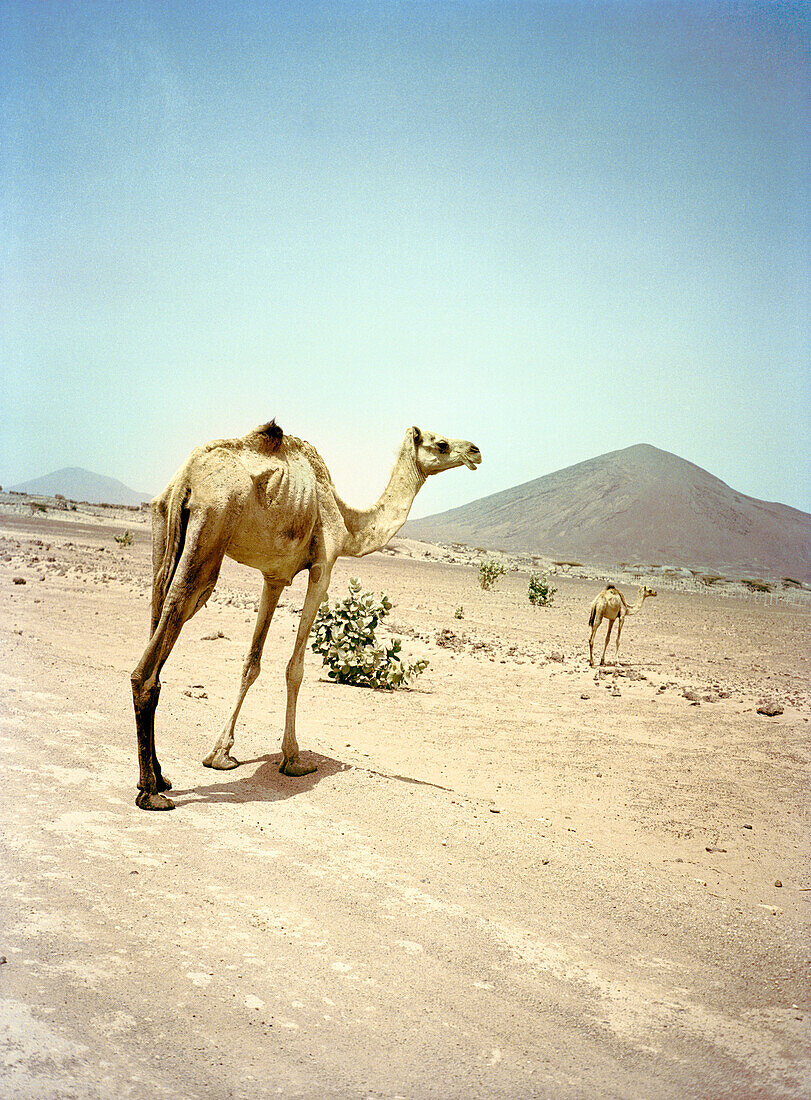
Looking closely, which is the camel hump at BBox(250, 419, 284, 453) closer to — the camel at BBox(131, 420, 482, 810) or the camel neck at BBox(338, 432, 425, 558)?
the camel at BBox(131, 420, 482, 810)

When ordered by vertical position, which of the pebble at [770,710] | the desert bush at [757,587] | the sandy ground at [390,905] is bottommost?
the sandy ground at [390,905]

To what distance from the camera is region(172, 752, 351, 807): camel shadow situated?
248 inches

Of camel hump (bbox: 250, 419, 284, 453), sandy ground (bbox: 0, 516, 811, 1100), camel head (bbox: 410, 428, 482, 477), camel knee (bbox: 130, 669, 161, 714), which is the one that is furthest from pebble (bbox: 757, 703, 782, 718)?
camel knee (bbox: 130, 669, 161, 714)

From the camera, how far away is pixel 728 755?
1081cm

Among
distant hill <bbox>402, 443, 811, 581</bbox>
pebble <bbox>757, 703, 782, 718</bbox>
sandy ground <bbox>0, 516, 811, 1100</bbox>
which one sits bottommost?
sandy ground <bbox>0, 516, 811, 1100</bbox>

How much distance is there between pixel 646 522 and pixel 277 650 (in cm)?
15925

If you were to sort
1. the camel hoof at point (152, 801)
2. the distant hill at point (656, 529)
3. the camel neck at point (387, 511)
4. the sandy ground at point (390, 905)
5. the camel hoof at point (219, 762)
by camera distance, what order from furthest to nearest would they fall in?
the distant hill at point (656, 529), the camel neck at point (387, 511), the camel hoof at point (219, 762), the camel hoof at point (152, 801), the sandy ground at point (390, 905)

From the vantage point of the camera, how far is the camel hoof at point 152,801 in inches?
223

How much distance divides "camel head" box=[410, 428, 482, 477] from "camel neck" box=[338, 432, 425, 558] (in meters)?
0.09

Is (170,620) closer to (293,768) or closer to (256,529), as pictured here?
(256,529)

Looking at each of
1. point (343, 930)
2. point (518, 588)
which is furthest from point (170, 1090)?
point (518, 588)

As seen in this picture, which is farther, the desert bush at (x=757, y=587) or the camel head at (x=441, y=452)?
the desert bush at (x=757, y=587)

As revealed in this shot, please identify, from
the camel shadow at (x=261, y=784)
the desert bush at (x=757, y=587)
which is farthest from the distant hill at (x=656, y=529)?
the camel shadow at (x=261, y=784)

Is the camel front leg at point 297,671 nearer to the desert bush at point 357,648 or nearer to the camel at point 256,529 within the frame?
the camel at point 256,529
